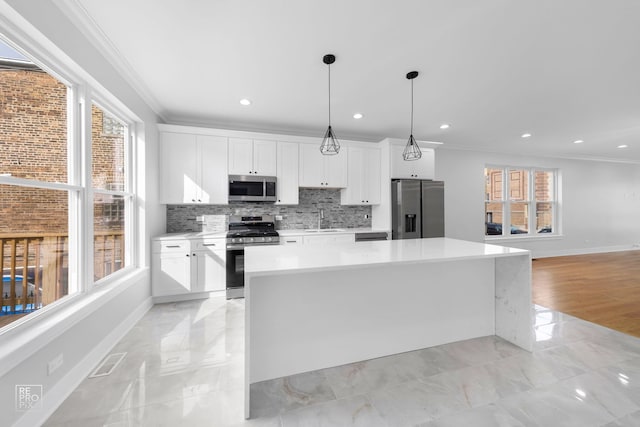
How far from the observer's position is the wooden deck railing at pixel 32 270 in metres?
1.51

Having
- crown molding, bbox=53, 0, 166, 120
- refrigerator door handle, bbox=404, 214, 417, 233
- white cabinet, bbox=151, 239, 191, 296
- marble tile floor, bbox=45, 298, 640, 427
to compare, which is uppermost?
crown molding, bbox=53, 0, 166, 120

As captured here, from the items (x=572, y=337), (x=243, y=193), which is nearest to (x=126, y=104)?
(x=243, y=193)

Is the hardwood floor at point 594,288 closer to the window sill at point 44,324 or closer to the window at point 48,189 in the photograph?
the window sill at point 44,324

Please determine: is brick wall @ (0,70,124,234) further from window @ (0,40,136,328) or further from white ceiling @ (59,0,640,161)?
white ceiling @ (59,0,640,161)

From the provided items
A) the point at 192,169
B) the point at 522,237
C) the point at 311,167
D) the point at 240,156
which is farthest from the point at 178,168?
the point at 522,237

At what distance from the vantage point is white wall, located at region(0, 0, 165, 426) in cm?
139

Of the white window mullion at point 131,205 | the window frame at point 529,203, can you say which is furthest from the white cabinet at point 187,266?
the window frame at point 529,203

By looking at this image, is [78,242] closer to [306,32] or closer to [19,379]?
[19,379]

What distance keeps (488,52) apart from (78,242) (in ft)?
12.2

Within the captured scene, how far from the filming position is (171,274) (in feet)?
11.4

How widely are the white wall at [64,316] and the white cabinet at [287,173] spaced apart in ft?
6.21

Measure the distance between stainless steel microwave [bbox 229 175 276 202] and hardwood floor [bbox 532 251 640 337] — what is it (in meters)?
3.92

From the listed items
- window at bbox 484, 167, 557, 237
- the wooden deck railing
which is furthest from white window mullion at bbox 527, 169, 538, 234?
the wooden deck railing

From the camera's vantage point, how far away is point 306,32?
2061 millimetres
